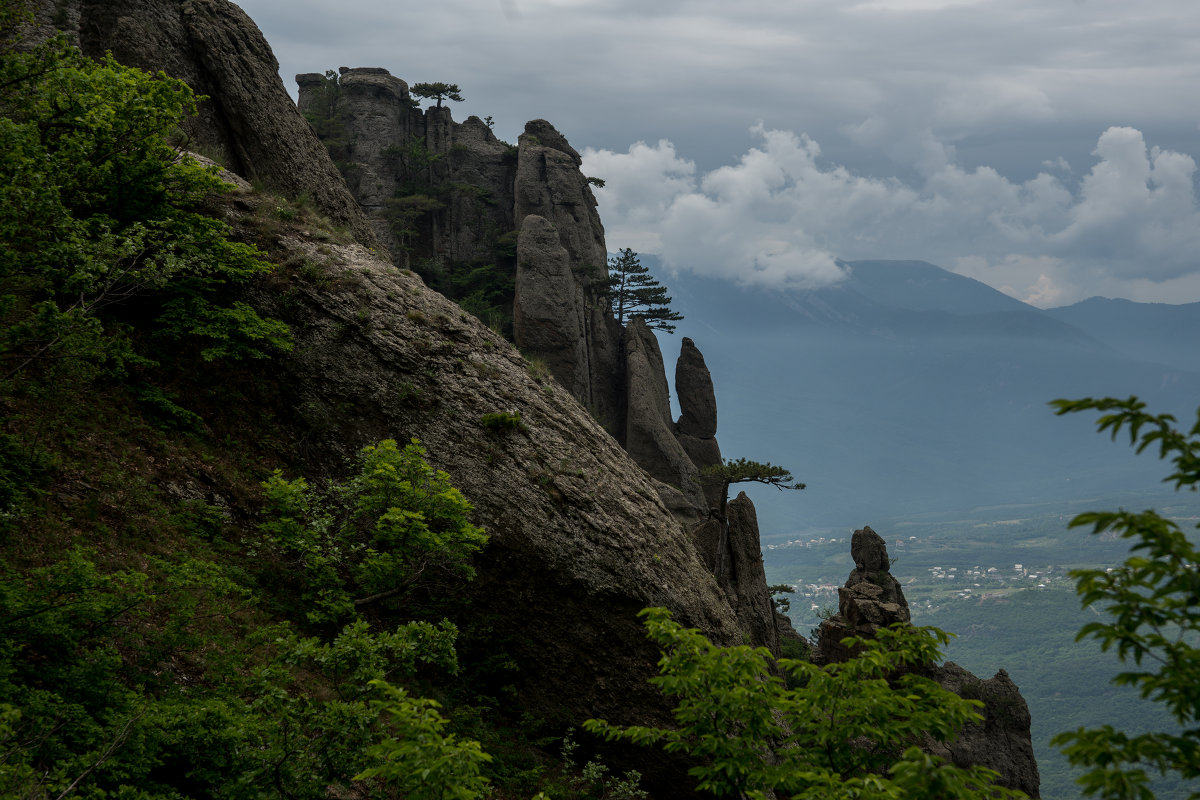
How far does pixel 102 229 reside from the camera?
575 inches

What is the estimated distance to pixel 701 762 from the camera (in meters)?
17.1

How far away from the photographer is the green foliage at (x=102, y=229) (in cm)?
1071

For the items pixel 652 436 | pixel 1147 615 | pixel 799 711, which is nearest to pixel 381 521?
pixel 799 711

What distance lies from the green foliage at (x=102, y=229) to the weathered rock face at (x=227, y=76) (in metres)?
8.05

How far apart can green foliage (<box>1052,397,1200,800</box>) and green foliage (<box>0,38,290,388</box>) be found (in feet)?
42.5

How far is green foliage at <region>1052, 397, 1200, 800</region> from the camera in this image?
4508mm

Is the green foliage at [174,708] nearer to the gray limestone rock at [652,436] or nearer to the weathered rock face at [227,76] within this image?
the weathered rock face at [227,76]

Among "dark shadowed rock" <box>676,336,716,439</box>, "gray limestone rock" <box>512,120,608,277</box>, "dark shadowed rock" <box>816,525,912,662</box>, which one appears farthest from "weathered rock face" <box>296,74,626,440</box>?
"dark shadowed rock" <box>816,525,912,662</box>

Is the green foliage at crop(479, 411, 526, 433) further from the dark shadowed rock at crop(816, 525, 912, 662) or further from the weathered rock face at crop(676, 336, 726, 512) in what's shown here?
the weathered rock face at crop(676, 336, 726, 512)

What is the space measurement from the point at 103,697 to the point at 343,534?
4924 millimetres

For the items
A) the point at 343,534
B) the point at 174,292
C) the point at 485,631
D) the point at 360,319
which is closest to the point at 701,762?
the point at 485,631

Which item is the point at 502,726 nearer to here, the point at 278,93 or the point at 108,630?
the point at 108,630

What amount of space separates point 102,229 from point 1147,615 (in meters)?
18.2

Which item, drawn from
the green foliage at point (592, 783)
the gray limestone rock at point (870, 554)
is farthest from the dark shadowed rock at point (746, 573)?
the green foliage at point (592, 783)
